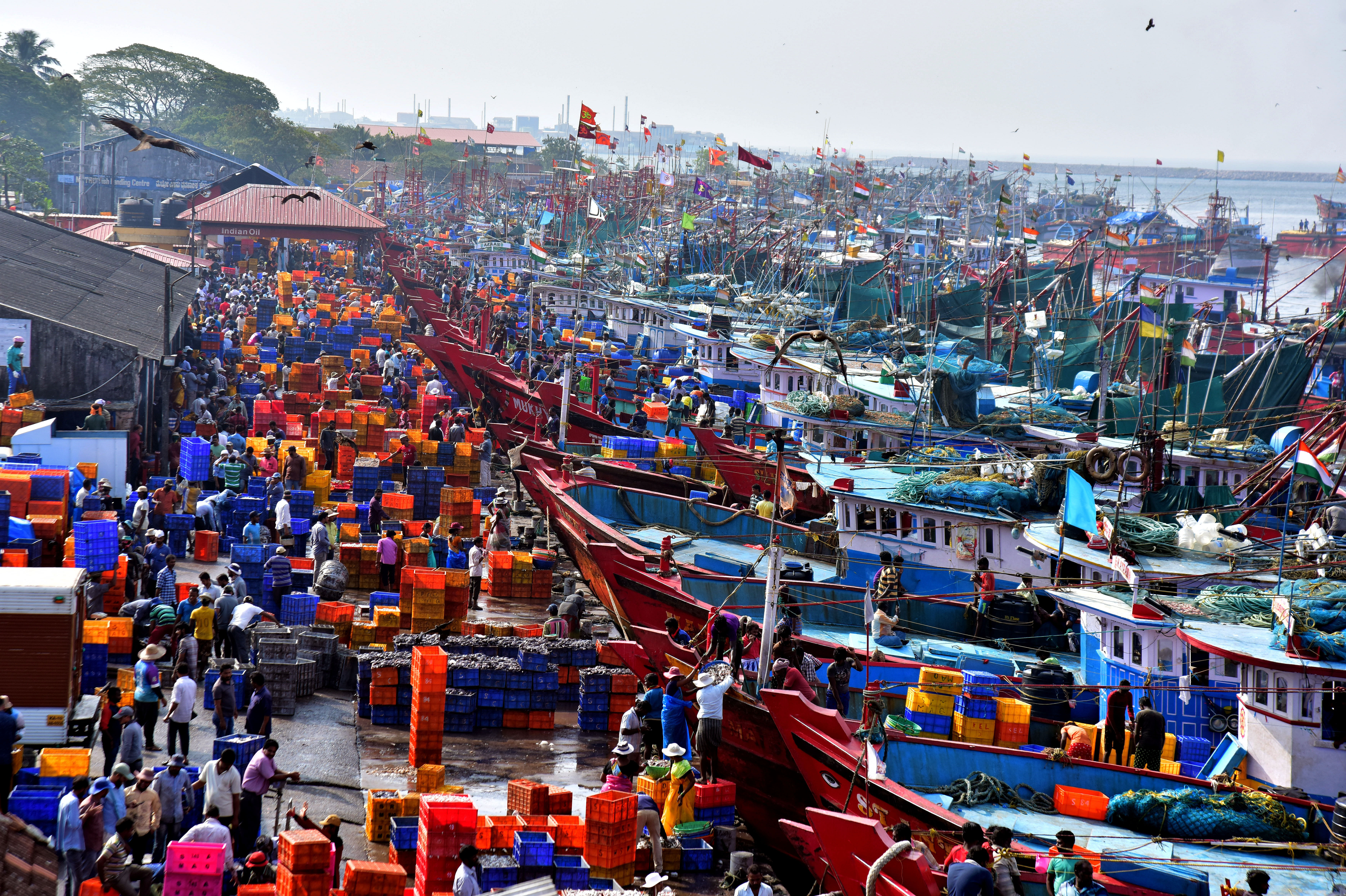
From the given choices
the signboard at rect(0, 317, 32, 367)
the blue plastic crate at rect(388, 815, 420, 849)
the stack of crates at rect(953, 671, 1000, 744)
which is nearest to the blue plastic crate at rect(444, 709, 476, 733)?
the blue plastic crate at rect(388, 815, 420, 849)

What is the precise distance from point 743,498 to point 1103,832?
38.2 ft

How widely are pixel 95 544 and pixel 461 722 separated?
5.25m

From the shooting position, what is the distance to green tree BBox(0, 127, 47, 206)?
69812mm

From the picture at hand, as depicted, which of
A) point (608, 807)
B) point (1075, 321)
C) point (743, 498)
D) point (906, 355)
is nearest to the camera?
point (608, 807)

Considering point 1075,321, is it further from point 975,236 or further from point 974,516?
point 975,236

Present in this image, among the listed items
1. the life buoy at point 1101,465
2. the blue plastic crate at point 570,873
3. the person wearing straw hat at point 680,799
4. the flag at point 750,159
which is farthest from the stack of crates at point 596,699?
the flag at point 750,159

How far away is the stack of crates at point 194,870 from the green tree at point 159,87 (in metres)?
102

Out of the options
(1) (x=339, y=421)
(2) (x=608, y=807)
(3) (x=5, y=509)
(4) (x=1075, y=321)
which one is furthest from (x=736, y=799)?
(4) (x=1075, y=321)

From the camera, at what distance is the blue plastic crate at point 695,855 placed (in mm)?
11695

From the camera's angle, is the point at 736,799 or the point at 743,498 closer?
the point at 736,799

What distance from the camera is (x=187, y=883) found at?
9359mm

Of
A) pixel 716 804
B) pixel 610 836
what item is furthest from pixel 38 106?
pixel 610 836

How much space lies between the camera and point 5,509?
1669cm

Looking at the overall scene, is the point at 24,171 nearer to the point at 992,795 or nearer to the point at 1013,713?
the point at 1013,713
